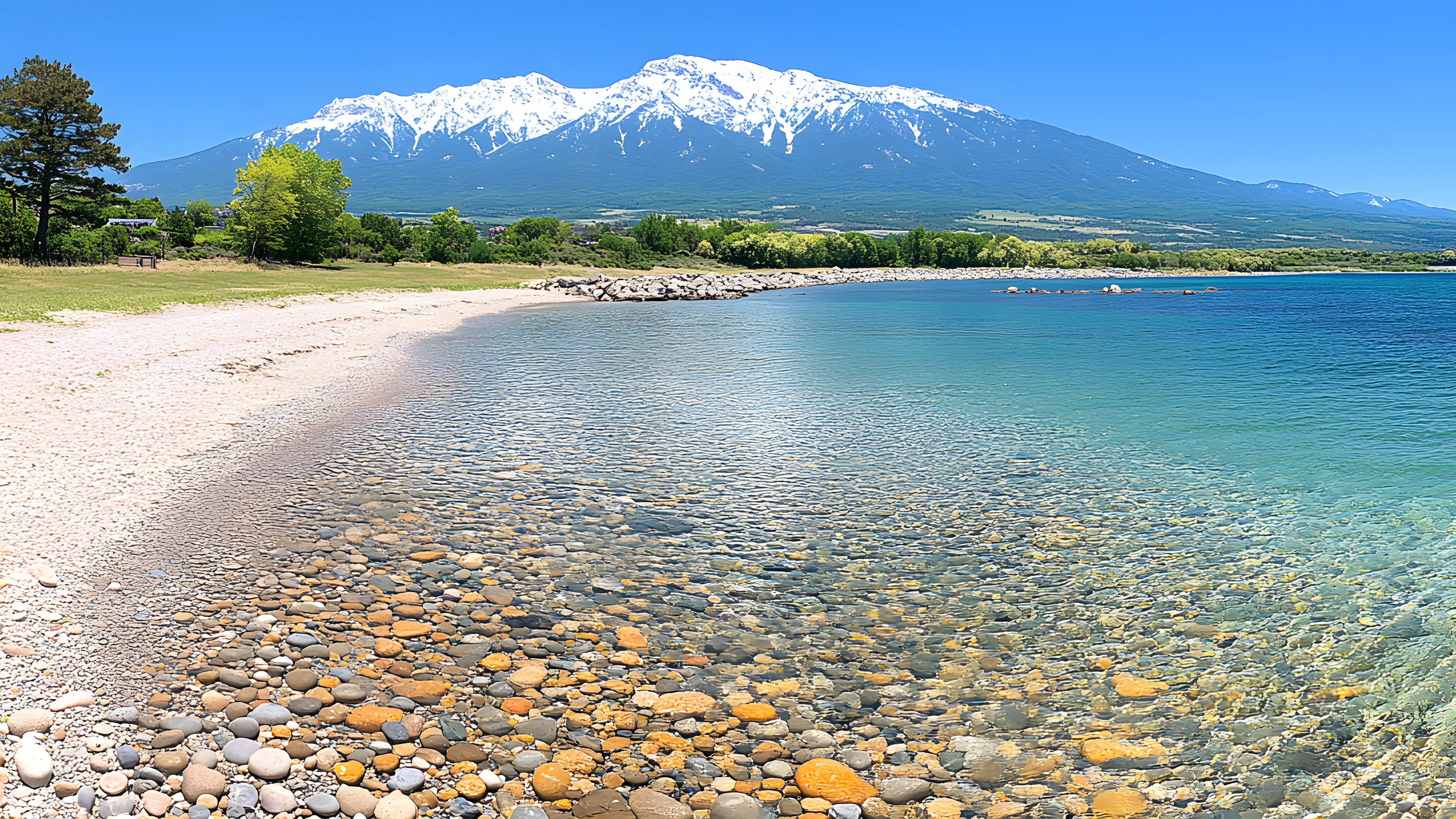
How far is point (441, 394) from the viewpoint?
19625 millimetres

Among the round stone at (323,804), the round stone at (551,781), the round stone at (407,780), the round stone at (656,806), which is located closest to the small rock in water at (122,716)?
the round stone at (323,804)

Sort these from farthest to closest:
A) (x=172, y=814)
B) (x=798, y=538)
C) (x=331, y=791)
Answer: (x=798, y=538)
(x=331, y=791)
(x=172, y=814)

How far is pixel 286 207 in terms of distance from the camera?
7231 centimetres

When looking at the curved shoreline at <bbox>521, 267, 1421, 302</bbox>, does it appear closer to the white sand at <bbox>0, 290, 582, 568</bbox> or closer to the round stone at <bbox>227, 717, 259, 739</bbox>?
the white sand at <bbox>0, 290, 582, 568</bbox>

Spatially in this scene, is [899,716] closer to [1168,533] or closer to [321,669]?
[321,669]

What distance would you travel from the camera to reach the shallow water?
19.5 ft

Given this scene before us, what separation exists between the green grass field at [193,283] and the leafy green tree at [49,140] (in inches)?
282

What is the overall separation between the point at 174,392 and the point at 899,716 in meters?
17.3

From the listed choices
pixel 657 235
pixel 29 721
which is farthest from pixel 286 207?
pixel 29 721

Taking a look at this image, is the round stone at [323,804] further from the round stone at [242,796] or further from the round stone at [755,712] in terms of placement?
the round stone at [755,712]

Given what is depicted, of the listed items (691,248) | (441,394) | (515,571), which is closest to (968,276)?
(691,248)

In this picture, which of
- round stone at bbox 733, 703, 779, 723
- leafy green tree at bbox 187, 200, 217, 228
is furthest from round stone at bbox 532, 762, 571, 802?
leafy green tree at bbox 187, 200, 217, 228

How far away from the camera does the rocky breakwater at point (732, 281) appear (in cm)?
6800

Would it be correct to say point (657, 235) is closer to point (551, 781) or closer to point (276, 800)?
point (551, 781)
